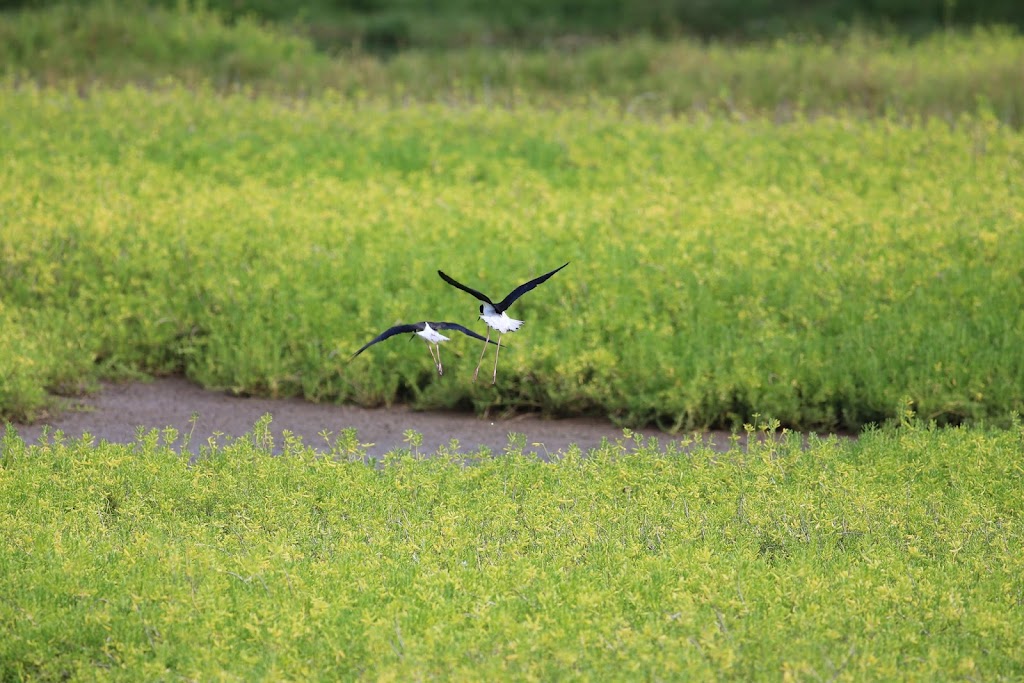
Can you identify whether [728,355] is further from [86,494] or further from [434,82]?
[434,82]

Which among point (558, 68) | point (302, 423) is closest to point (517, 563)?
point (302, 423)

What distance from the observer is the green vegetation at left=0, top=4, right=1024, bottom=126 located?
1496cm

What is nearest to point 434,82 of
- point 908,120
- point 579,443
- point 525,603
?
point 908,120

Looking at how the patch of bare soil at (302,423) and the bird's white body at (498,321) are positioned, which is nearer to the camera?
the bird's white body at (498,321)

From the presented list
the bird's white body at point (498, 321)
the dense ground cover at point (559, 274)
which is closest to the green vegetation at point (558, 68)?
the dense ground cover at point (559, 274)

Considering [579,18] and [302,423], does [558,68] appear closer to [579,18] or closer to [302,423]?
[579,18]

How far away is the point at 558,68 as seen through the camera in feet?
59.3

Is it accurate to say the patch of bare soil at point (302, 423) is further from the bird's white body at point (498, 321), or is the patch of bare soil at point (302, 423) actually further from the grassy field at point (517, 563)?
the bird's white body at point (498, 321)

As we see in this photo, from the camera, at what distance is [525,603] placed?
457cm

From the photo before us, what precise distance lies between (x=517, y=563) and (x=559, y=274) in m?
3.82

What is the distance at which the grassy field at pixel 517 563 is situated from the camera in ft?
13.8

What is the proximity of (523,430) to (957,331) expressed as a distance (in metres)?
2.58

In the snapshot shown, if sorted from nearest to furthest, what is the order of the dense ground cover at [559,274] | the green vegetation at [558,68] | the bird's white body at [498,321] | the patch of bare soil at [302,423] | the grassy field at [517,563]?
the bird's white body at [498,321]
the grassy field at [517,563]
the patch of bare soil at [302,423]
the dense ground cover at [559,274]
the green vegetation at [558,68]

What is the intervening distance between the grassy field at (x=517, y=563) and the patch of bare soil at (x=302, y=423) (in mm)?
907
